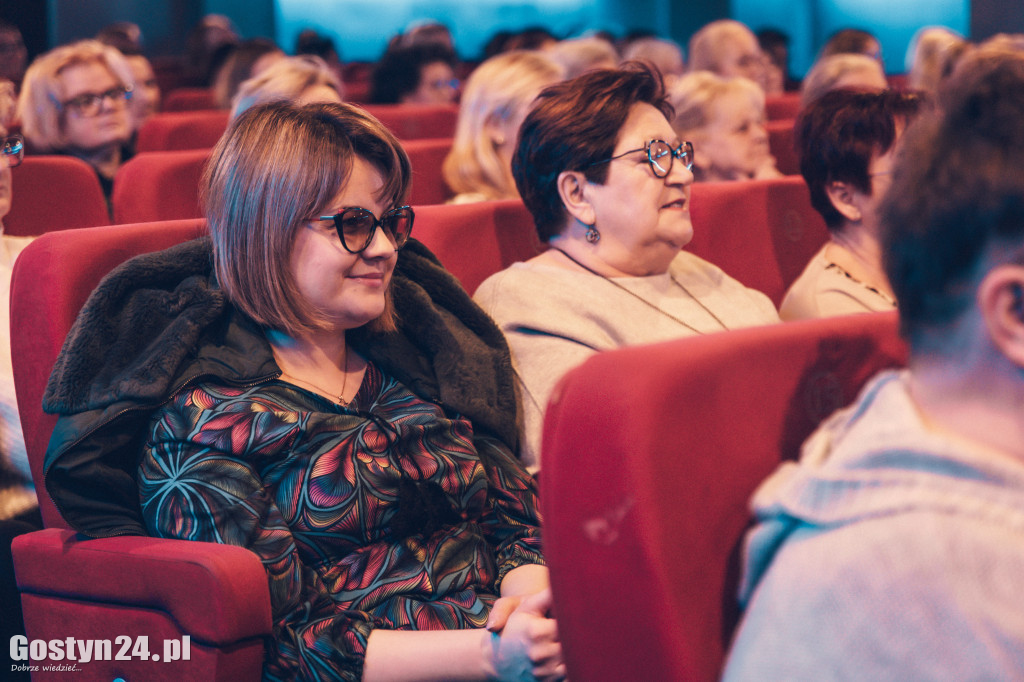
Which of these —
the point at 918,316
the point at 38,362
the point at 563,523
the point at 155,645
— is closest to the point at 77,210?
the point at 38,362

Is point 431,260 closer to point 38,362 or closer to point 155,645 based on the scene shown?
point 38,362

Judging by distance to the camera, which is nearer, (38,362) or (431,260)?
(38,362)

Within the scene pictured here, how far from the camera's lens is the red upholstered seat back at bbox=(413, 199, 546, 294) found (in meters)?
1.85

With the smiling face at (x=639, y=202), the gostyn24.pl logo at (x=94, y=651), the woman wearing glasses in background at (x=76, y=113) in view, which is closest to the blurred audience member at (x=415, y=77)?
the woman wearing glasses in background at (x=76, y=113)

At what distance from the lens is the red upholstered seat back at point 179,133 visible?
362cm

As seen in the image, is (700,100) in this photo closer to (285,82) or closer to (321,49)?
(285,82)

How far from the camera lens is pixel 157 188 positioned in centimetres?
231

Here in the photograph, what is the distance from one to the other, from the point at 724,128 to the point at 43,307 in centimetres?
237

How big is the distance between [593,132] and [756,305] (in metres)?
0.46

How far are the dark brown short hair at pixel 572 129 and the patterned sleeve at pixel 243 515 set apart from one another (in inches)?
31.0

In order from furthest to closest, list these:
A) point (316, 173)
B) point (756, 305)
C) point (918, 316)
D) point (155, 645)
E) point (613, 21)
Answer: point (613, 21)
point (756, 305)
point (316, 173)
point (155, 645)
point (918, 316)

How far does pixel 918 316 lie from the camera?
2.45 feet

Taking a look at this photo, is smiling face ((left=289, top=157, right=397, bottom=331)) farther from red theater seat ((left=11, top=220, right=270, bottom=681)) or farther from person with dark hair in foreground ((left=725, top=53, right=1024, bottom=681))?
person with dark hair in foreground ((left=725, top=53, right=1024, bottom=681))

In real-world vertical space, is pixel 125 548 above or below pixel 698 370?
below
